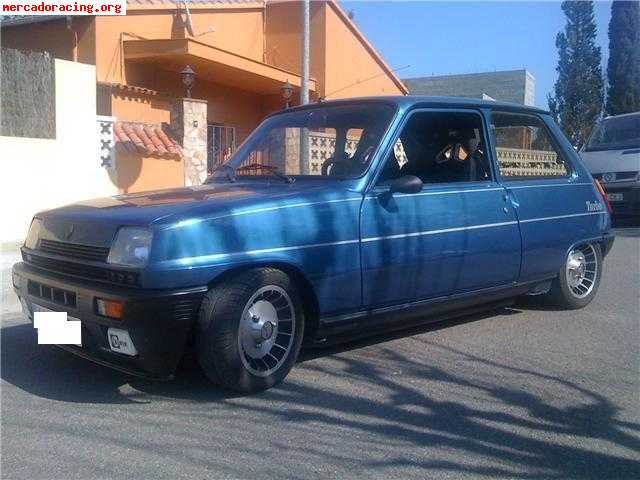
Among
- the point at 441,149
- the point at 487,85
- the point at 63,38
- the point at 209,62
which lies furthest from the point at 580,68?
the point at 441,149

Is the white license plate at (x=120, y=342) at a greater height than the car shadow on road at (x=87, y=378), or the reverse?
the white license plate at (x=120, y=342)

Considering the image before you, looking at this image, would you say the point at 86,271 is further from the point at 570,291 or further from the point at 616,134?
the point at 616,134

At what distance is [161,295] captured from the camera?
3.71m

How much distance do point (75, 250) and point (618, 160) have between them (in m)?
11.6

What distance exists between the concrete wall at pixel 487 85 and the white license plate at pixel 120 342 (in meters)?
28.4

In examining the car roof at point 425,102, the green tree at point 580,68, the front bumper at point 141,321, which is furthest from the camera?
the green tree at point 580,68

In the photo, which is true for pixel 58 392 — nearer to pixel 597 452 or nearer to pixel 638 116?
pixel 597 452

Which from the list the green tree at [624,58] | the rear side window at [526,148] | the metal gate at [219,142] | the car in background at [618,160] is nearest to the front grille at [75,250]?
the rear side window at [526,148]

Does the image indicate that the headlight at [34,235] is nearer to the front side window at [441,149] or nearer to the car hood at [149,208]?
the car hood at [149,208]

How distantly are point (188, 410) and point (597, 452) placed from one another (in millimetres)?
2151

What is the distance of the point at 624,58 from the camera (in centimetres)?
3000

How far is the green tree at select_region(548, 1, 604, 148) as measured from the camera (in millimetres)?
30484

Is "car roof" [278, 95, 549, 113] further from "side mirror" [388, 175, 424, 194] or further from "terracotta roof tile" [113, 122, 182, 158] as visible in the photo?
"terracotta roof tile" [113, 122, 182, 158]

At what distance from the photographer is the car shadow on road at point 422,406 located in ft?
11.1
